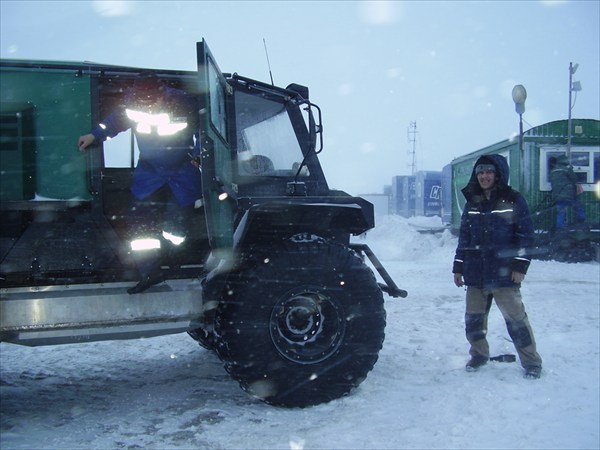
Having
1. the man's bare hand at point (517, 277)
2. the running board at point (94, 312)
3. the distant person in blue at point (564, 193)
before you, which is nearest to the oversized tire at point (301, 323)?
the running board at point (94, 312)

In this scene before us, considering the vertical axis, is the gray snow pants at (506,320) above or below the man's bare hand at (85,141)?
below

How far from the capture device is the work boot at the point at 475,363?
3754 millimetres

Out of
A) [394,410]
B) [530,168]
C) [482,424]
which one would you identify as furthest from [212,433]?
[530,168]

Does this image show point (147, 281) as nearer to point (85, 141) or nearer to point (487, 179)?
point (85, 141)

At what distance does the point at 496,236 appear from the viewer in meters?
3.83

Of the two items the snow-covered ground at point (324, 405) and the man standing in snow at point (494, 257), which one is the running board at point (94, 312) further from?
the man standing in snow at point (494, 257)

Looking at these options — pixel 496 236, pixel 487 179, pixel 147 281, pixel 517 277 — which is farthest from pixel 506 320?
pixel 147 281

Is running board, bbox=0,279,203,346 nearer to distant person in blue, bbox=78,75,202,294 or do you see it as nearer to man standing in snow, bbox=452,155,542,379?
distant person in blue, bbox=78,75,202,294

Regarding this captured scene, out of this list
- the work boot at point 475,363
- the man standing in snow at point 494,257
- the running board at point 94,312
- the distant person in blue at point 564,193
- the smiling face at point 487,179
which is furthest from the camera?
the distant person in blue at point 564,193

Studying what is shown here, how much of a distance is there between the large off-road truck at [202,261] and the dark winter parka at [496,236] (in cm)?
73

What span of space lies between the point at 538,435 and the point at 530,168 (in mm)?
10488

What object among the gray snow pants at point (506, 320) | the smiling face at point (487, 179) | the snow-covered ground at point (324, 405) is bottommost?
the snow-covered ground at point (324, 405)

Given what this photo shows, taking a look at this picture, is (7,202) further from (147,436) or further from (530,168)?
(530,168)

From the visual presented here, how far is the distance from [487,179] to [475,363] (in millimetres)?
1431
